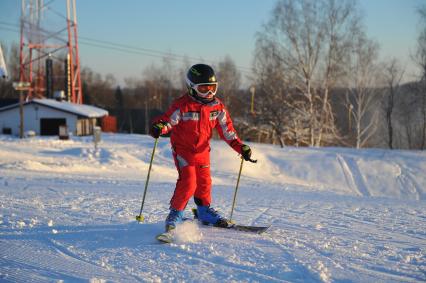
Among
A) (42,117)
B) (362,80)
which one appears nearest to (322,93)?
(362,80)

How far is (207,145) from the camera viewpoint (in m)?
4.52

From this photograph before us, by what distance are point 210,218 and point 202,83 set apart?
Answer: 1.44 m

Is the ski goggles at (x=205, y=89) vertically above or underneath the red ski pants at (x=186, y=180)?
above

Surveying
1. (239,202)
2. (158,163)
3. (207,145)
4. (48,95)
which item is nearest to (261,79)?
(48,95)

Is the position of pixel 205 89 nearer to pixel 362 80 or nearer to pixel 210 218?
pixel 210 218

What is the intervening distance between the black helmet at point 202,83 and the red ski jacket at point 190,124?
0.07m

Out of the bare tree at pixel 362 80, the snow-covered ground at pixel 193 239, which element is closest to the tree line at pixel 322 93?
the bare tree at pixel 362 80

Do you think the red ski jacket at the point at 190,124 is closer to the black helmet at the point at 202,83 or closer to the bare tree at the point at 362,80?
the black helmet at the point at 202,83

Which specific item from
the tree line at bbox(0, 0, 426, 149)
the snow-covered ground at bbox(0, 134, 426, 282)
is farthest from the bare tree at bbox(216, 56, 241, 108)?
the snow-covered ground at bbox(0, 134, 426, 282)

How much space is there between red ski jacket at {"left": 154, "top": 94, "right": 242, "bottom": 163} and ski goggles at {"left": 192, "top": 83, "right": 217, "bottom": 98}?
0.31 feet

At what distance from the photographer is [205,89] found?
4371 millimetres

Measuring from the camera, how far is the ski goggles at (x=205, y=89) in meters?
4.34

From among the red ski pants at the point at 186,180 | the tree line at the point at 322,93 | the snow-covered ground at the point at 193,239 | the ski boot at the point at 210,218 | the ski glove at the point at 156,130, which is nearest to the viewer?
the snow-covered ground at the point at 193,239

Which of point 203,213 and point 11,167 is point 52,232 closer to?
point 203,213
